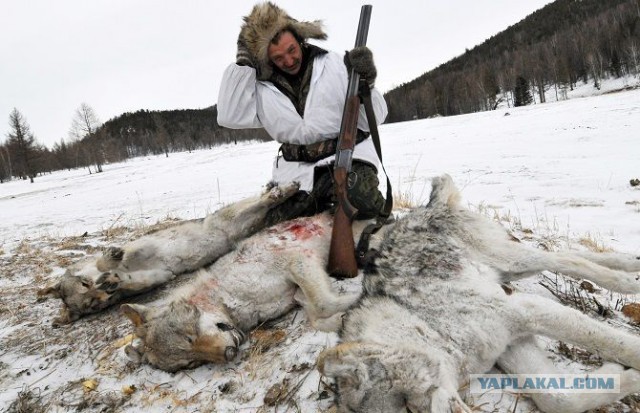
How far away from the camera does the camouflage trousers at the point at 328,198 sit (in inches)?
146

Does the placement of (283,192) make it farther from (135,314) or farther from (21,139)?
(21,139)

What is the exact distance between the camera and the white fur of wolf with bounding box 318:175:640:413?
6.27 feet

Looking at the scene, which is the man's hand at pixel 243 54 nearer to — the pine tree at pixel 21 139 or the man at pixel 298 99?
the man at pixel 298 99

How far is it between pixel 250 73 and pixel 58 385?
3.26 meters

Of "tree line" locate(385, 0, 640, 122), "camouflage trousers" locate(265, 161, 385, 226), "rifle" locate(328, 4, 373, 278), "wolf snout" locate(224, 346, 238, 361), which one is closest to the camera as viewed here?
"wolf snout" locate(224, 346, 238, 361)

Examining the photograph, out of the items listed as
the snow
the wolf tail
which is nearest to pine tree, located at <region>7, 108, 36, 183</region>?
the snow

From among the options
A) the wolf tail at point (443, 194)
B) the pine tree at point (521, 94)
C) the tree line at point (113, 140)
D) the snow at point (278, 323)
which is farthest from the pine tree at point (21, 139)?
the pine tree at point (521, 94)

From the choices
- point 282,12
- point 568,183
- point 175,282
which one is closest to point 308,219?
point 175,282

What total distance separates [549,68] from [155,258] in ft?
258

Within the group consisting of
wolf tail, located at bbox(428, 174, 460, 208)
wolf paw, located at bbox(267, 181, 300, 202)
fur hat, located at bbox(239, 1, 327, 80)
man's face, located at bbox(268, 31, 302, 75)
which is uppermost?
fur hat, located at bbox(239, 1, 327, 80)

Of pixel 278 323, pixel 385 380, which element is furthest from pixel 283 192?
pixel 385 380

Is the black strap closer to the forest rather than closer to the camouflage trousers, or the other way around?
the camouflage trousers

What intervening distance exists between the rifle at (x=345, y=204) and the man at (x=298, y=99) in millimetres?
336

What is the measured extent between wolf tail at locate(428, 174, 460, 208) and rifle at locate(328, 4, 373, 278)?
0.67 metres
